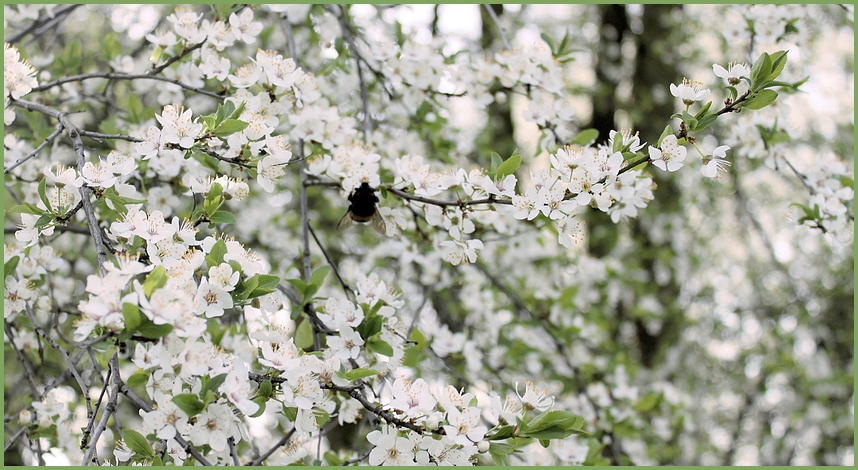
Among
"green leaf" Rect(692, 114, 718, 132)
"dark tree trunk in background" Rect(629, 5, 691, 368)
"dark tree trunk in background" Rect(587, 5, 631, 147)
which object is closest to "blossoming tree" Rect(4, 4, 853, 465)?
"green leaf" Rect(692, 114, 718, 132)

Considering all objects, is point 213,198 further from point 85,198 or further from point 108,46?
point 108,46

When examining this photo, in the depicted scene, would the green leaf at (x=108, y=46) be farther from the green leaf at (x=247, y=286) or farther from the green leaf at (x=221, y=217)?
the green leaf at (x=247, y=286)

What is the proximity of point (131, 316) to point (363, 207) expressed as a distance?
76cm

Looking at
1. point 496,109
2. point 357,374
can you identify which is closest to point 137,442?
point 357,374

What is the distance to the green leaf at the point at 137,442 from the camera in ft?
3.99

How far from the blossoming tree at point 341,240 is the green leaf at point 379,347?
18mm

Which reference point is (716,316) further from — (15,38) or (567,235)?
(15,38)

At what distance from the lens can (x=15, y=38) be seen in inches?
86.9

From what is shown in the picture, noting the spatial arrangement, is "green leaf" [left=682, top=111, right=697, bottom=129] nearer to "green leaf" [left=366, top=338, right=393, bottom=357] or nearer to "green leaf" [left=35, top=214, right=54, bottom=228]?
"green leaf" [left=366, top=338, right=393, bottom=357]

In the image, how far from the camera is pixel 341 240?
407 centimetres

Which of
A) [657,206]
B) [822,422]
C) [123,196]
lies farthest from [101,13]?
[822,422]

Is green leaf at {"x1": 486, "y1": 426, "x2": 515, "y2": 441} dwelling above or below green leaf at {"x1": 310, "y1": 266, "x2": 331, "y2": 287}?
below

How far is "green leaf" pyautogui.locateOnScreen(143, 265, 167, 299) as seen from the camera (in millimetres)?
1021

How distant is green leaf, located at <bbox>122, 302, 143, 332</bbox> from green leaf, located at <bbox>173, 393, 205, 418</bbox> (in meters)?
0.18
